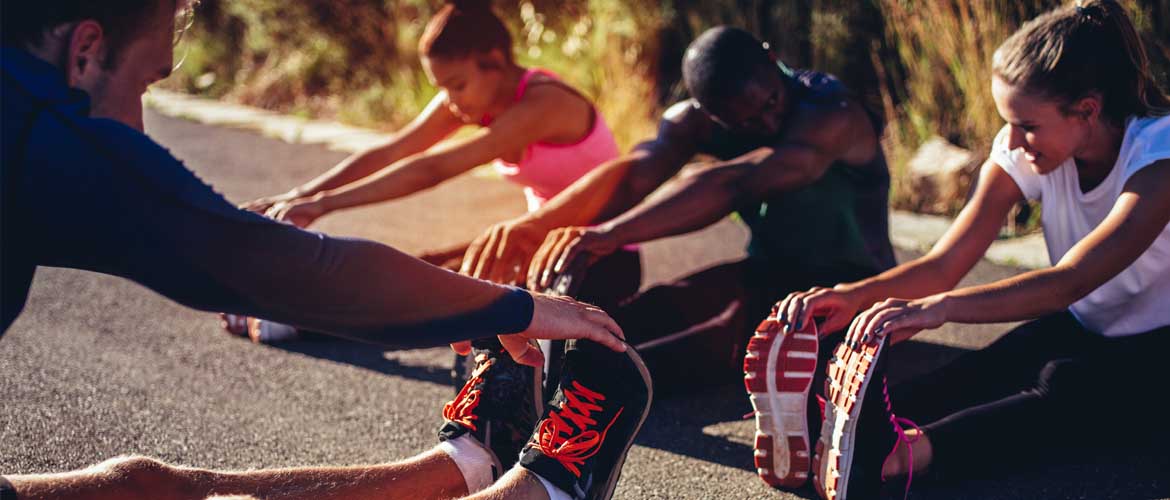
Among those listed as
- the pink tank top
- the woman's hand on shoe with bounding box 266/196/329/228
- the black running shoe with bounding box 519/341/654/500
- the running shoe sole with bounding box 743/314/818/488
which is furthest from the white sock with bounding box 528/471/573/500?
the pink tank top

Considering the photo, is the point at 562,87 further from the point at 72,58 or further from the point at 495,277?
the point at 72,58

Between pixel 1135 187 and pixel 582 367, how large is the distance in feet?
4.62

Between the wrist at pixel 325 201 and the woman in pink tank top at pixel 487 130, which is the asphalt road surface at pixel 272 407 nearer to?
the woman in pink tank top at pixel 487 130

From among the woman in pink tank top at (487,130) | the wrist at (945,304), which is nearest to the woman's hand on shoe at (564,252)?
the woman in pink tank top at (487,130)

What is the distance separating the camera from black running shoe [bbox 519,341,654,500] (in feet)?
7.37

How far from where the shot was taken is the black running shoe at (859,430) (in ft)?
7.88

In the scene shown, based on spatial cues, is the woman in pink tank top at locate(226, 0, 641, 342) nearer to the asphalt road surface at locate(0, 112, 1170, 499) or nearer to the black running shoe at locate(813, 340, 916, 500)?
the asphalt road surface at locate(0, 112, 1170, 499)

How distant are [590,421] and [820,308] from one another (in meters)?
0.73

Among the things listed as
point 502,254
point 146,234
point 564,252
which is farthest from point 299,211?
point 146,234

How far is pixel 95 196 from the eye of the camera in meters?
1.66

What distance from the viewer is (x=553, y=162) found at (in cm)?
395

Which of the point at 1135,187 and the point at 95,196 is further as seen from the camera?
the point at 1135,187

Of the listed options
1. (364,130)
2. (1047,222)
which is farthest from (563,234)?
(364,130)

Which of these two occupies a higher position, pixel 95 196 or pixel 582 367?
pixel 95 196
